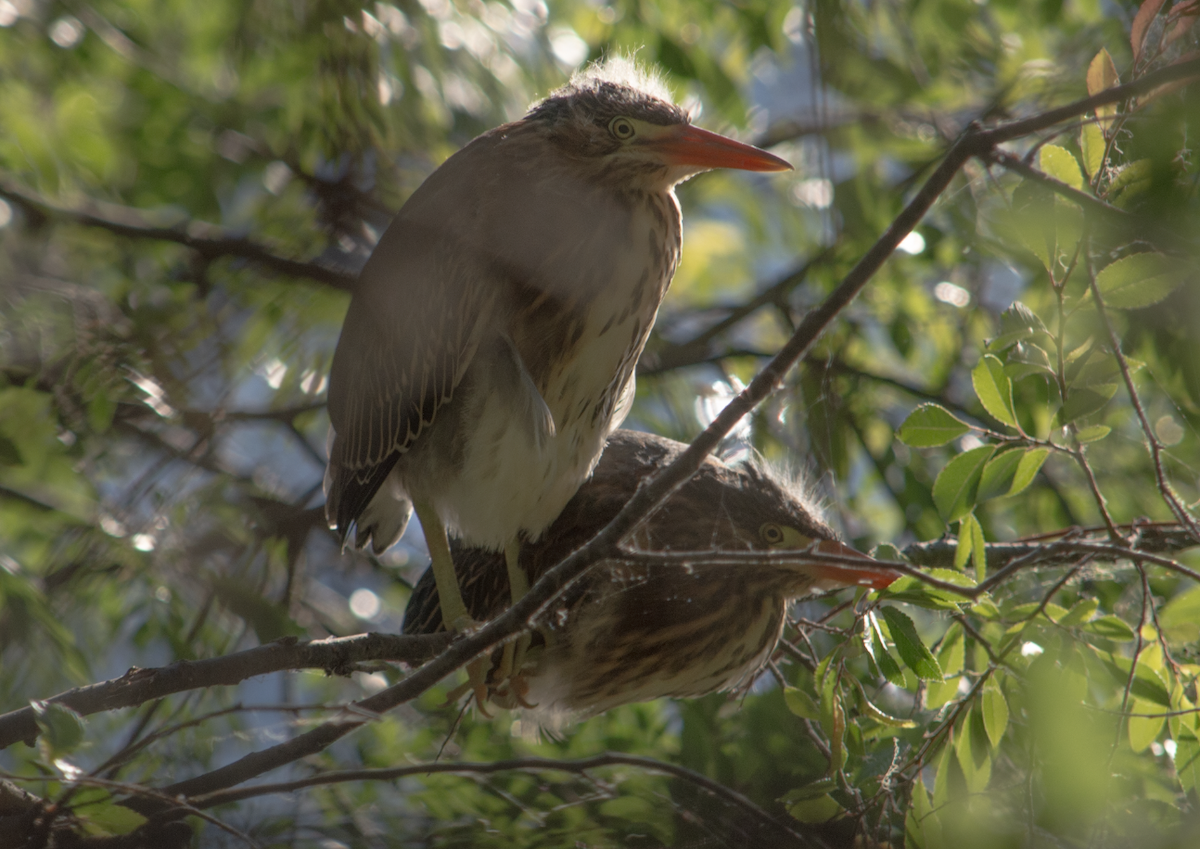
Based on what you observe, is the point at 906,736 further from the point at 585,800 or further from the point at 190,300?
the point at 190,300

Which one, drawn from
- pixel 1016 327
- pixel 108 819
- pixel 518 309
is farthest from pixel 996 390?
pixel 108 819

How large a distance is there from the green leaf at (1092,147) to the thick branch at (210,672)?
50.5 inches

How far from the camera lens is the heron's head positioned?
214 cm

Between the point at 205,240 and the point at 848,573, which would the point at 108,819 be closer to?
the point at 848,573

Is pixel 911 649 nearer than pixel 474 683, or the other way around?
pixel 911 649

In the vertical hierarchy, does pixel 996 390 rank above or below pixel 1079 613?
above

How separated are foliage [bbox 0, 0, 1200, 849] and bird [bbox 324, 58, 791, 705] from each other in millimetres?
354

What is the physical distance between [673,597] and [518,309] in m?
0.70

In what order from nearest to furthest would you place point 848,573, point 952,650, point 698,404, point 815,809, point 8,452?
point 815,809, point 952,650, point 848,573, point 8,452, point 698,404

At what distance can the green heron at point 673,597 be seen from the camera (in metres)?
2.20

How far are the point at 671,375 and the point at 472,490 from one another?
4.15 ft

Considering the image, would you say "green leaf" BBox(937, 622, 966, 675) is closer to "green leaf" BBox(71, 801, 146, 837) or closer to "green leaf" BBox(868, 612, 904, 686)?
"green leaf" BBox(868, 612, 904, 686)

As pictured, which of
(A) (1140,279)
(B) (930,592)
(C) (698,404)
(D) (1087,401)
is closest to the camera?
(A) (1140,279)

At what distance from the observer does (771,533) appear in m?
2.28
